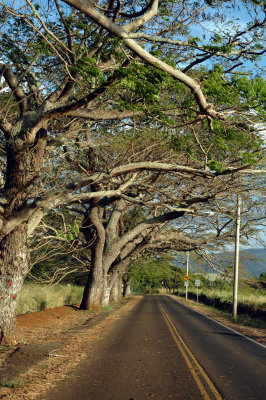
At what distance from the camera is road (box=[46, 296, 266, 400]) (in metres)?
6.24

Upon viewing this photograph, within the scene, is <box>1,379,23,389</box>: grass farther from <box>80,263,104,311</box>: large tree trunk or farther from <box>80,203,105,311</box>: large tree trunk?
<box>80,263,104,311</box>: large tree trunk

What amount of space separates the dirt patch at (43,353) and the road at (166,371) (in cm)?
36

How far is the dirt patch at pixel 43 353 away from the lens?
20.9ft

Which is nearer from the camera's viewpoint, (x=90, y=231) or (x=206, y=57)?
(x=206, y=57)

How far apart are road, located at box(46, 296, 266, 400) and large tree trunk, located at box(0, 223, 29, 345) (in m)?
2.28

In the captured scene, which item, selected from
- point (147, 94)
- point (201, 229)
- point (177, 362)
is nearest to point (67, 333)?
point (177, 362)

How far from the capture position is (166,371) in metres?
7.88

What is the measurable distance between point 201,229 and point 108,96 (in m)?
15.5

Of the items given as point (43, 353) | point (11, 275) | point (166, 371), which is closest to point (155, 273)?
point (11, 275)

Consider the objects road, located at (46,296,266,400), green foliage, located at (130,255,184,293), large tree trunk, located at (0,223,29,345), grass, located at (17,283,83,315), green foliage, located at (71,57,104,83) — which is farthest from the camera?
Result: green foliage, located at (130,255,184,293)

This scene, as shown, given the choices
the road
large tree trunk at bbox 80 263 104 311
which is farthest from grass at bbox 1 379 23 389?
large tree trunk at bbox 80 263 104 311

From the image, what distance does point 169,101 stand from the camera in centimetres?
1305

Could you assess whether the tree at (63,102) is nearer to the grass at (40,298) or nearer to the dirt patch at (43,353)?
the dirt patch at (43,353)

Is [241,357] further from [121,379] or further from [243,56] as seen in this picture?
[243,56]
